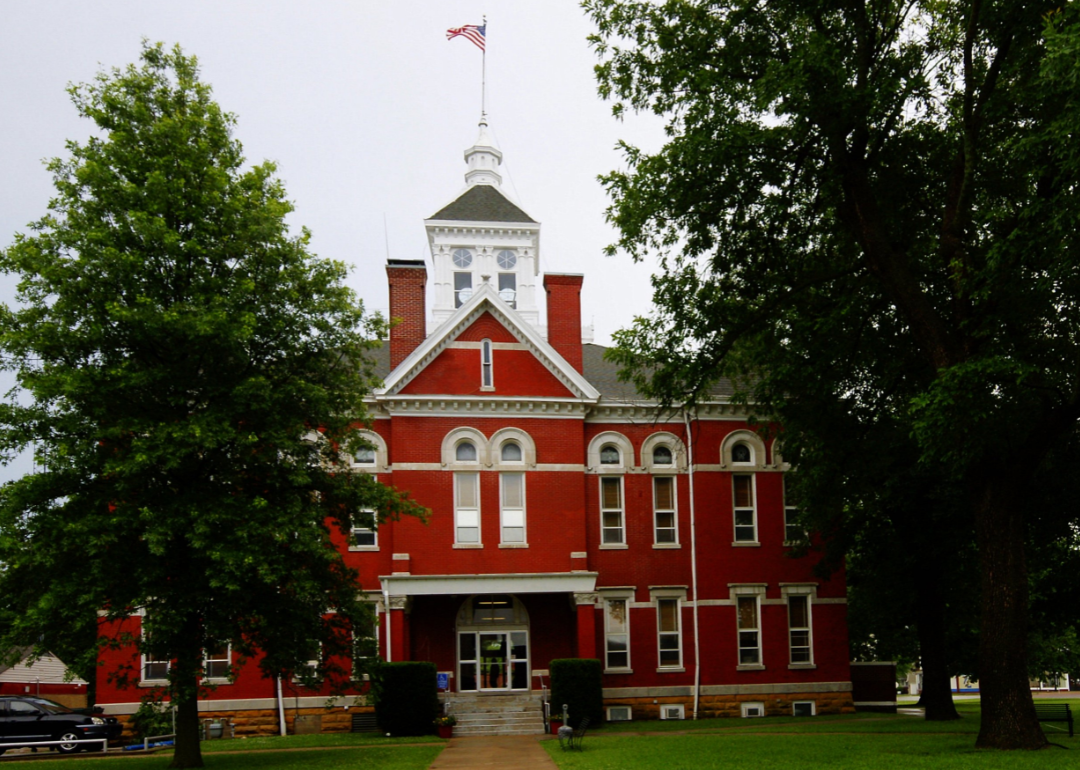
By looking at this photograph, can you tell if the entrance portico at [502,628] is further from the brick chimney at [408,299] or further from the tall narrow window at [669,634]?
the brick chimney at [408,299]

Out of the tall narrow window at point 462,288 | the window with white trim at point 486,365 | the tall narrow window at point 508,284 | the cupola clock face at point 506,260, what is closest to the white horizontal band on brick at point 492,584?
the window with white trim at point 486,365

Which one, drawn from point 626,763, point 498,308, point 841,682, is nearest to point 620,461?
point 498,308

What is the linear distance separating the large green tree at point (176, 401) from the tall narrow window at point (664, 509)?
13512 millimetres

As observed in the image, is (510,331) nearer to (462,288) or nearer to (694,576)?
(462,288)

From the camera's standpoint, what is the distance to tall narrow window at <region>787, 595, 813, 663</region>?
1325 inches

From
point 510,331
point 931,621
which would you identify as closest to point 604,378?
point 510,331

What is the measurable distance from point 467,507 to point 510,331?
220 inches

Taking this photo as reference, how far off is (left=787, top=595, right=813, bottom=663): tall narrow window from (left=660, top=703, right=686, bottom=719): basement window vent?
4.20 meters

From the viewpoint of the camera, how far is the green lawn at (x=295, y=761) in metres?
20.7

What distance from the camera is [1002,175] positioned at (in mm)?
21469

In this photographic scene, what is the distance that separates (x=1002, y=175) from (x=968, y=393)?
6.25 m

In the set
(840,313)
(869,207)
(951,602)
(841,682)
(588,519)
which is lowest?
(841,682)

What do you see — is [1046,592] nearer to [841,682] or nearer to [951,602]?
[951,602]

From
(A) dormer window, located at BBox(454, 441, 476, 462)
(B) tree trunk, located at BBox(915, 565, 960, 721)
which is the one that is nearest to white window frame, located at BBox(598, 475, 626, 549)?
(A) dormer window, located at BBox(454, 441, 476, 462)
